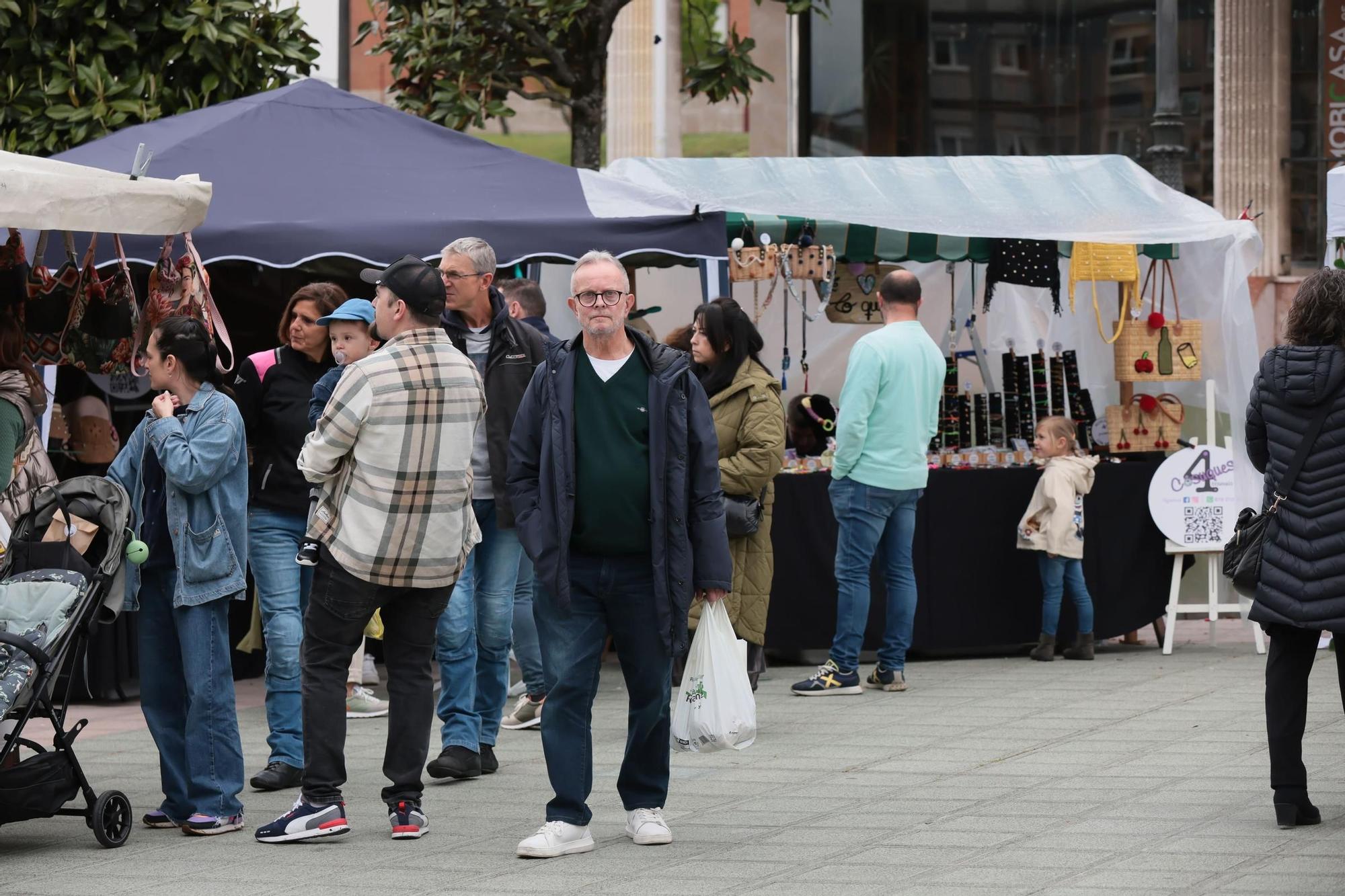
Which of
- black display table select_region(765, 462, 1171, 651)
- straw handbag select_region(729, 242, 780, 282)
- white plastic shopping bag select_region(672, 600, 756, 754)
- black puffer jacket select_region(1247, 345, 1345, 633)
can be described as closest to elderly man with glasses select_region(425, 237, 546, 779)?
white plastic shopping bag select_region(672, 600, 756, 754)

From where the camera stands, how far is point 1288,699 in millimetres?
6102

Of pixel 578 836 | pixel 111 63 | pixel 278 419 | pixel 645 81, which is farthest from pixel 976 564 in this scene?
pixel 645 81

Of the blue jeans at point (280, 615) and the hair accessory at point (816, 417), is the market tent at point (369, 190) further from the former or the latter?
the blue jeans at point (280, 615)

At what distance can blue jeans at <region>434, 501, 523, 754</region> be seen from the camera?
23.4ft

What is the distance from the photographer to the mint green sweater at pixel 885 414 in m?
9.17

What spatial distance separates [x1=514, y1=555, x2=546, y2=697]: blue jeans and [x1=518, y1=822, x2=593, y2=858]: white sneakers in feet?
6.49

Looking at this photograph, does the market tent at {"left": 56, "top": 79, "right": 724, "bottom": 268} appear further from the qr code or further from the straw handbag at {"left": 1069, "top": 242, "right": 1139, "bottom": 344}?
the qr code

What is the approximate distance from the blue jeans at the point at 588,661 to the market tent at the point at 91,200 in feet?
7.13

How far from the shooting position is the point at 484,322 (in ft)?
24.3

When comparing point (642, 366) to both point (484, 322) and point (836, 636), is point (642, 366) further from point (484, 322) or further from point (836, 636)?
point (836, 636)

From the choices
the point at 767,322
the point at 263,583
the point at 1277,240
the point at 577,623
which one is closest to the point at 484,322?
the point at 263,583

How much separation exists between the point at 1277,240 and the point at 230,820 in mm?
14341

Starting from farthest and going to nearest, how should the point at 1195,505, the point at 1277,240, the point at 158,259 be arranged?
the point at 1277,240 < the point at 1195,505 < the point at 158,259

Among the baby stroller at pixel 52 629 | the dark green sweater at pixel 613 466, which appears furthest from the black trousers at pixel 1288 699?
the baby stroller at pixel 52 629
